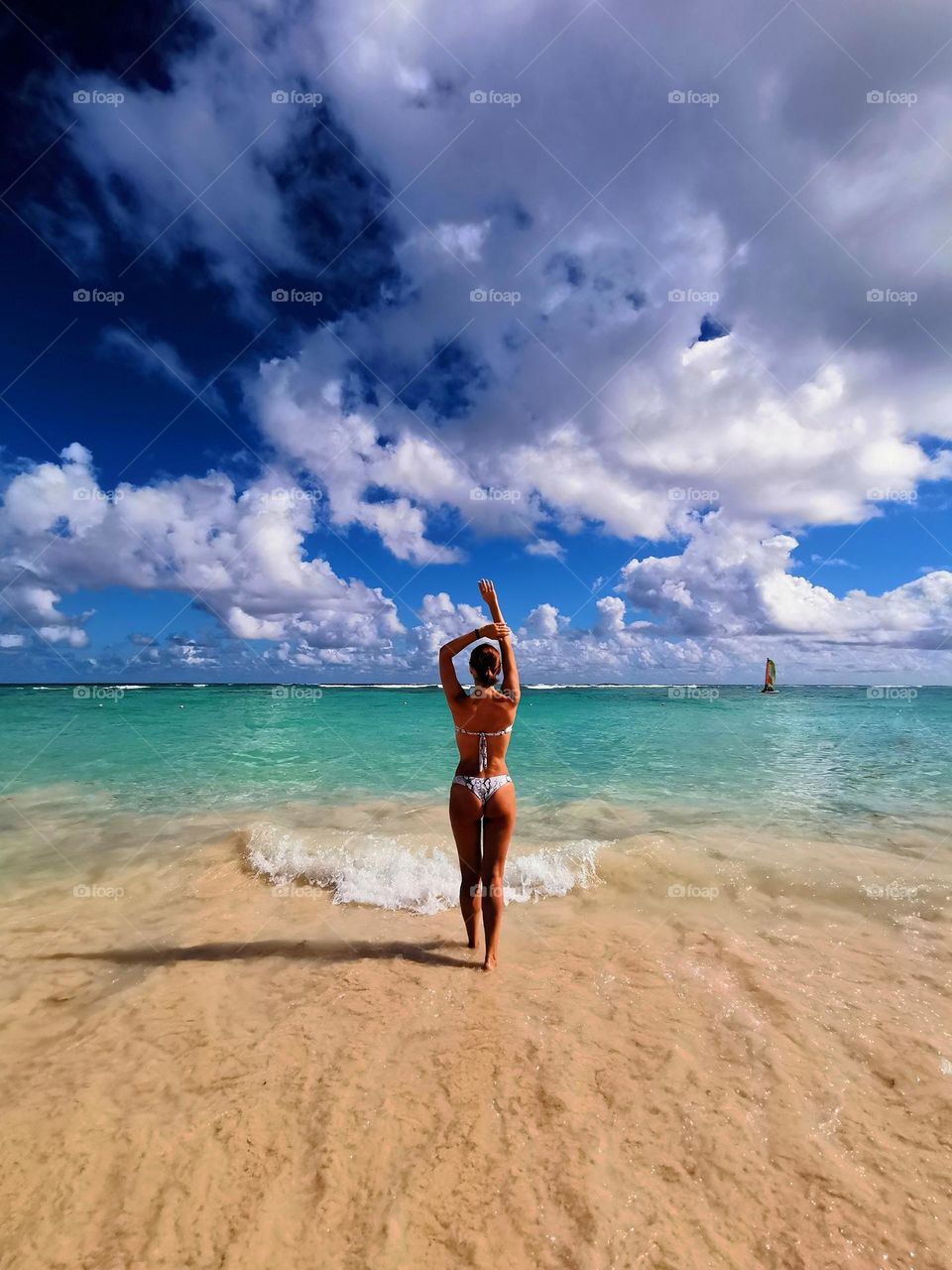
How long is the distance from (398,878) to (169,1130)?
14.1 feet

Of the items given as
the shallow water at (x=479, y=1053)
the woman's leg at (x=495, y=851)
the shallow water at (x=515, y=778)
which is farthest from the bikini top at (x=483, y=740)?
the shallow water at (x=515, y=778)

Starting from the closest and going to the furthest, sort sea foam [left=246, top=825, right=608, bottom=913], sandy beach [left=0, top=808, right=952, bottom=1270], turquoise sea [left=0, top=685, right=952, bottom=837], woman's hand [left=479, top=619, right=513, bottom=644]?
sandy beach [left=0, top=808, right=952, bottom=1270] → woman's hand [left=479, top=619, right=513, bottom=644] → sea foam [left=246, top=825, right=608, bottom=913] → turquoise sea [left=0, top=685, right=952, bottom=837]

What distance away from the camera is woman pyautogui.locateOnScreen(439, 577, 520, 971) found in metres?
5.23

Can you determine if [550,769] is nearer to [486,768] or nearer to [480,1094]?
[486,768]

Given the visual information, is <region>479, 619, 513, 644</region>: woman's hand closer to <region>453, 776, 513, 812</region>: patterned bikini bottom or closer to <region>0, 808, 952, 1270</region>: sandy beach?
<region>453, 776, 513, 812</region>: patterned bikini bottom

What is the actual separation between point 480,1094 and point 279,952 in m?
2.91

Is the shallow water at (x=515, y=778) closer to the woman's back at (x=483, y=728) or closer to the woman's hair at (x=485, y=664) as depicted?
the woman's back at (x=483, y=728)

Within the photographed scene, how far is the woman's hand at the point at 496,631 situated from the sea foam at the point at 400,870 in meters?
3.59

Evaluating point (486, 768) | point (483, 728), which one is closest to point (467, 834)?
point (486, 768)

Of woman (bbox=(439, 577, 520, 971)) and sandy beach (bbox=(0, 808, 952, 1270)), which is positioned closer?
sandy beach (bbox=(0, 808, 952, 1270))

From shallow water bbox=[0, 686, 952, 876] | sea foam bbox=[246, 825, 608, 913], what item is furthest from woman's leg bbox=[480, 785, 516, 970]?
shallow water bbox=[0, 686, 952, 876]

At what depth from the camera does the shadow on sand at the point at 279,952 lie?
213 inches

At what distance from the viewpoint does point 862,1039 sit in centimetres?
403

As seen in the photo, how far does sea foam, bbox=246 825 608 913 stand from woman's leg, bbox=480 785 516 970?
166 centimetres
